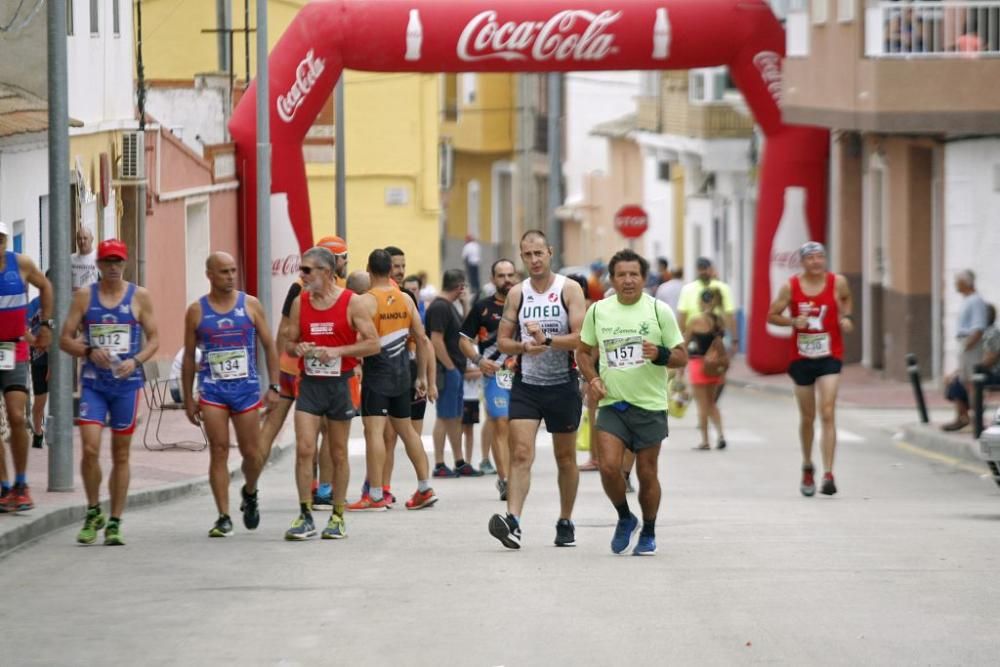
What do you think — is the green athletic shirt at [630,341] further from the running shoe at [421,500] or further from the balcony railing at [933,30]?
the balcony railing at [933,30]

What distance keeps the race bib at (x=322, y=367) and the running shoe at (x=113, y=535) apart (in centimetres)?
150

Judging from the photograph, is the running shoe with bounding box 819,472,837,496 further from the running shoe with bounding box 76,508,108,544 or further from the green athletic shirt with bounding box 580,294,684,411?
the running shoe with bounding box 76,508,108,544

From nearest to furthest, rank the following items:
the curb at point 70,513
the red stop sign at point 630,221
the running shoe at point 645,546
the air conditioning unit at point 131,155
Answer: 1. the running shoe at point 645,546
2. the curb at point 70,513
3. the air conditioning unit at point 131,155
4. the red stop sign at point 630,221

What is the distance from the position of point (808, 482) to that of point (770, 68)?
32.8ft

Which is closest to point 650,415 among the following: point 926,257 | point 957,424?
point 957,424

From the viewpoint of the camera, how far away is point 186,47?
3628cm

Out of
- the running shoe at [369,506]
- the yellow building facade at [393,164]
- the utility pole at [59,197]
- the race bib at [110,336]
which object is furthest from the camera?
the yellow building facade at [393,164]

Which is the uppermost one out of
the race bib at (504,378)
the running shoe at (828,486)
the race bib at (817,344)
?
the race bib at (817,344)

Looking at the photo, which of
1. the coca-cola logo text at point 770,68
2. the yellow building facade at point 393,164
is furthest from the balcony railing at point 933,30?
the yellow building facade at point 393,164

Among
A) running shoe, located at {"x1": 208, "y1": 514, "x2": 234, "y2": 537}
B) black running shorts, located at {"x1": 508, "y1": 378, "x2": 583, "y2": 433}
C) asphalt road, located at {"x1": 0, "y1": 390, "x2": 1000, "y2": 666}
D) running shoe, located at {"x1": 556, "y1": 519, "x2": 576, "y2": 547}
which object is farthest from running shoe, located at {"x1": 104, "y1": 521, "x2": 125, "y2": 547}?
running shoe, located at {"x1": 556, "y1": 519, "x2": 576, "y2": 547}

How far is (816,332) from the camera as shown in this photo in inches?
661

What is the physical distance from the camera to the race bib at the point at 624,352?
12.4 m

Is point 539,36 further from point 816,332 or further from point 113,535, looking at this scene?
point 113,535

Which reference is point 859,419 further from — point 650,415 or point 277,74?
point 650,415
